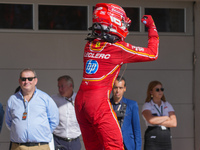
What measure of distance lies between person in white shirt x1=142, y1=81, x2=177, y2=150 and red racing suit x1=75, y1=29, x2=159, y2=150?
2.43 metres

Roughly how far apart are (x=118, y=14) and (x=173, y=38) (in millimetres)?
4201

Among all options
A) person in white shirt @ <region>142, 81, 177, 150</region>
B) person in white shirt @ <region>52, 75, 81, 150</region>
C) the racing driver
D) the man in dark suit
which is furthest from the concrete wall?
the racing driver

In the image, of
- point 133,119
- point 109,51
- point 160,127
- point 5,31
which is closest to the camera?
point 109,51

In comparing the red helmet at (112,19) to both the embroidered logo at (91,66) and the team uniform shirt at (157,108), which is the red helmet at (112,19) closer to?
the embroidered logo at (91,66)

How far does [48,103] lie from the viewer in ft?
19.9

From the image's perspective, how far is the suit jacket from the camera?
579 cm

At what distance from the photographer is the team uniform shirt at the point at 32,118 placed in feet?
19.0

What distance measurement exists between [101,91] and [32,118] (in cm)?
199

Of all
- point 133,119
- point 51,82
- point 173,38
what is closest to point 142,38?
point 173,38

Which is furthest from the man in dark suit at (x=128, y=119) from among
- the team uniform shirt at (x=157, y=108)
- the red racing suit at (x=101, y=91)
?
the red racing suit at (x=101, y=91)

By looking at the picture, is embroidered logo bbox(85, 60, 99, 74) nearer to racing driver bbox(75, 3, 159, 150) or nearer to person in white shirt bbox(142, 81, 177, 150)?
racing driver bbox(75, 3, 159, 150)

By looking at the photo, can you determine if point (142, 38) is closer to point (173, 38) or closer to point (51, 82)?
point (173, 38)

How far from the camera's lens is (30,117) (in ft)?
19.2

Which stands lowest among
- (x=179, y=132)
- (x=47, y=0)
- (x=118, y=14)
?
(x=179, y=132)
